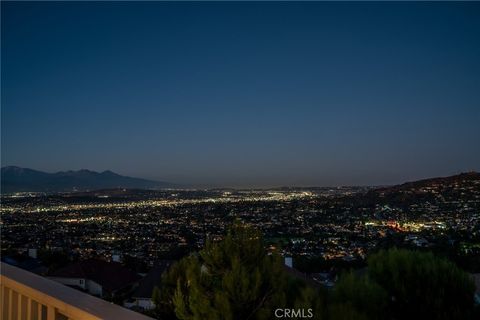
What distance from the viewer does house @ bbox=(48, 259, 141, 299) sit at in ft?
41.5

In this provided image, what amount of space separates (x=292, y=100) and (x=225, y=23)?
11.7m

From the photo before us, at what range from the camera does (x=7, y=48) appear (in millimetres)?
5438

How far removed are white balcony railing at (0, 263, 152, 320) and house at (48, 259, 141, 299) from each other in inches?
431

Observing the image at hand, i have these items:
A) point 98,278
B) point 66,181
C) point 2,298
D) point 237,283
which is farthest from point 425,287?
point 66,181

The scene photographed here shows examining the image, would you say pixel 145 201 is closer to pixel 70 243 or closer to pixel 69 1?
pixel 70 243

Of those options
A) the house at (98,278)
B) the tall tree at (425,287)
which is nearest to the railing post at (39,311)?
the tall tree at (425,287)

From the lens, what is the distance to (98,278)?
13.1 meters

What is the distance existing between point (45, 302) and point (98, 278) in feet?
41.2

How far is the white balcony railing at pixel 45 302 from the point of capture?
3.80 ft

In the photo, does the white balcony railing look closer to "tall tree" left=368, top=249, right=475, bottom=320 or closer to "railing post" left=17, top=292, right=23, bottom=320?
"railing post" left=17, top=292, right=23, bottom=320

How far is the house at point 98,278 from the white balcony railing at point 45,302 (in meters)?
10.9

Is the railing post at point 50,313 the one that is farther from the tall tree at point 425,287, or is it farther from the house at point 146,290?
the house at point 146,290

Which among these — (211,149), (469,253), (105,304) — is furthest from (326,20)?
(211,149)

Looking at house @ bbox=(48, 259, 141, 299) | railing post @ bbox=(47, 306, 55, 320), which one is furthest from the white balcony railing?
house @ bbox=(48, 259, 141, 299)
